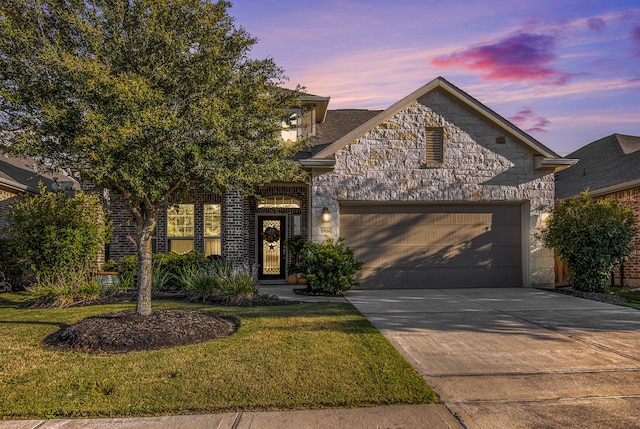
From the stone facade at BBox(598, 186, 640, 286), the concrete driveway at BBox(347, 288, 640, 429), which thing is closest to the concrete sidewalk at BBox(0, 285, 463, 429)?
the concrete driveway at BBox(347, 288, 640, 429)

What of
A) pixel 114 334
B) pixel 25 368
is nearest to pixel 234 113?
pixel 114 334

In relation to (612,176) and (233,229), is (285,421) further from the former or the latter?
(612,176)

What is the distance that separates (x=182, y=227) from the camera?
14180mm

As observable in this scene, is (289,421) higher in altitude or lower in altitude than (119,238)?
lower

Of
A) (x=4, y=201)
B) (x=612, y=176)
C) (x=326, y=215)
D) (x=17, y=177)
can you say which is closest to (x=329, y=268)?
(x=326, y=215)

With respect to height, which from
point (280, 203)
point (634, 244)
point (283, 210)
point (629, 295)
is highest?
point (280, 203)

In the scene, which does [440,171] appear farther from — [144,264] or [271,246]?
[144,264]

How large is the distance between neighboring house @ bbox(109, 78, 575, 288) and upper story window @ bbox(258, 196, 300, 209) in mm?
1610

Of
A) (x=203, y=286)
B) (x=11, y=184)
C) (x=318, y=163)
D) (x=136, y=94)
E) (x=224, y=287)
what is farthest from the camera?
(x=11, y=184)

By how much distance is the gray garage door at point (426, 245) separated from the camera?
1281cm

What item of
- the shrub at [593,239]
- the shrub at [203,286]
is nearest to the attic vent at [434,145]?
→ the shrub at [593,239]

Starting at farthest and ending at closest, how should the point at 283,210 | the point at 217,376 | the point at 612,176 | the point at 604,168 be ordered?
the point at 604,168 → the point at 612,176 → the point at 283,210 → the point at 217,376

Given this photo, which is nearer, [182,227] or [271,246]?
[182,227]

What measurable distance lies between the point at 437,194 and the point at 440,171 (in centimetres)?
64
